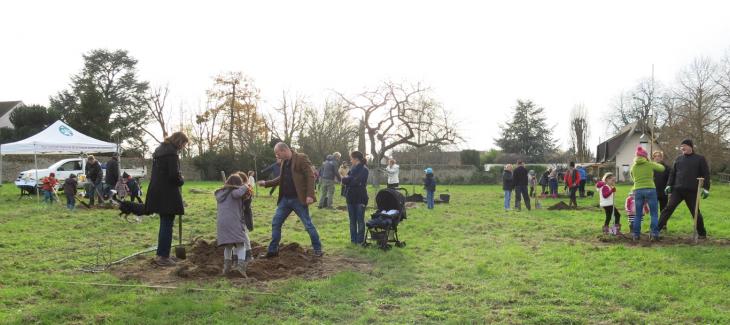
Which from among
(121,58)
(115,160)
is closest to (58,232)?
(115,160)

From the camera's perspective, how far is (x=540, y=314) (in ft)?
17.1

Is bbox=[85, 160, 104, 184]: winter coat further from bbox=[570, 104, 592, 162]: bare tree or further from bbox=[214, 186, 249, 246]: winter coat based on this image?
bbox=[570, 104, 592, 162]: bare tree

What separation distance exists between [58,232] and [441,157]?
4920cm

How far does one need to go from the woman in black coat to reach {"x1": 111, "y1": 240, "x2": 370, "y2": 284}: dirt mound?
1.09 feet

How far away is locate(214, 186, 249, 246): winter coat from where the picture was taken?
6.74 m

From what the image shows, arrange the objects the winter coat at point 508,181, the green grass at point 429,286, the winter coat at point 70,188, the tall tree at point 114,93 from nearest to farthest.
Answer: the green grass at point 429,286 < the winter coat at point 70,188 < the winter coat at point 508,181 < the tall tree at point 114,93

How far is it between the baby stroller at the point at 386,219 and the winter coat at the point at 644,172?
4.13 meters

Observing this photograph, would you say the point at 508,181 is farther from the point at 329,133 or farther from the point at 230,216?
the point at 329,133

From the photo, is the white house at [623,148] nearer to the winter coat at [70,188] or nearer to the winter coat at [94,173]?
the winter coat at [94,173]

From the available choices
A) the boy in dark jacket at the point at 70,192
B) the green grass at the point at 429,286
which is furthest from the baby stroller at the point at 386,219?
the boy in dark jacket at the point at 70,192

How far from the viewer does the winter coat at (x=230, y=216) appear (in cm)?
674

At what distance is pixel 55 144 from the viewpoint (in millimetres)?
20094

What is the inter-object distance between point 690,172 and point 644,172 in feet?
2.66

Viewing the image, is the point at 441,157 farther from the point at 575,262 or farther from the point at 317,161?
the point at 575,262
